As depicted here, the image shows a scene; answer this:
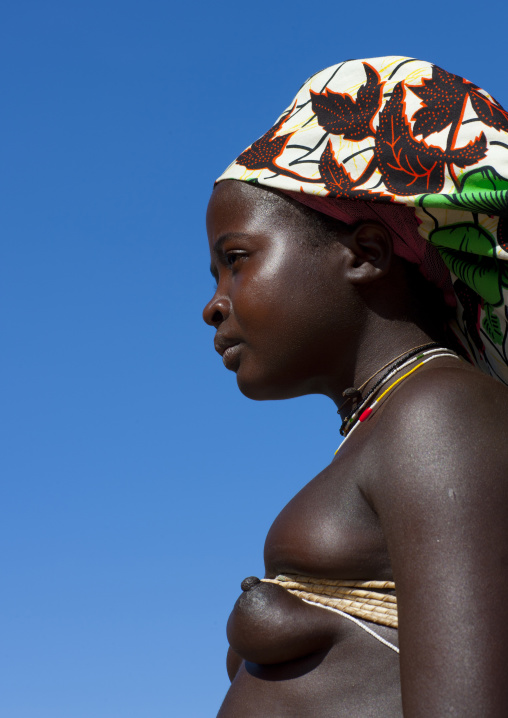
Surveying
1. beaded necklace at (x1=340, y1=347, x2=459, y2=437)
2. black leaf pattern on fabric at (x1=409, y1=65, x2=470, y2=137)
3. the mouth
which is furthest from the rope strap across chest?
black leaf pattern on fabric at (x1=409, y1=65, x2=470, y2=137)

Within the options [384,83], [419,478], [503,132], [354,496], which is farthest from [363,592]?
[384,83]

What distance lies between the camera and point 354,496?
110 inches

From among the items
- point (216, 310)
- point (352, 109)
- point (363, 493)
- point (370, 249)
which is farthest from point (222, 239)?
point (363, 493)

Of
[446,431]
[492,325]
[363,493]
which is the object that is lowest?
[363,493]

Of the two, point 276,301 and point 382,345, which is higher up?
point 276,301

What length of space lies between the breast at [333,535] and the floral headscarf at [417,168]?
2.73 ft

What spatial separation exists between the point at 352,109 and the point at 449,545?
1.70 metres

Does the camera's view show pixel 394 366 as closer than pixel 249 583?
No

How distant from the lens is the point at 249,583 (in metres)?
2.90

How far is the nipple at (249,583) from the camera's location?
2.89 meters

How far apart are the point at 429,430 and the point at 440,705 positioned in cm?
72

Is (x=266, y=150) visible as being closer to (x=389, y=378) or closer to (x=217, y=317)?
(x=217, y=317)

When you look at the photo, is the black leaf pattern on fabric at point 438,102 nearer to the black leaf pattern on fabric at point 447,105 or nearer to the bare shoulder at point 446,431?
the black leaf pattern on fabric at point 447,105


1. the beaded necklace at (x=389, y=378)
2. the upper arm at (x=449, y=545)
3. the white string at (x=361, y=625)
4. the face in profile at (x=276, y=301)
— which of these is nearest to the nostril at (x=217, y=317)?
the face in profile at (x=276, y=301)
